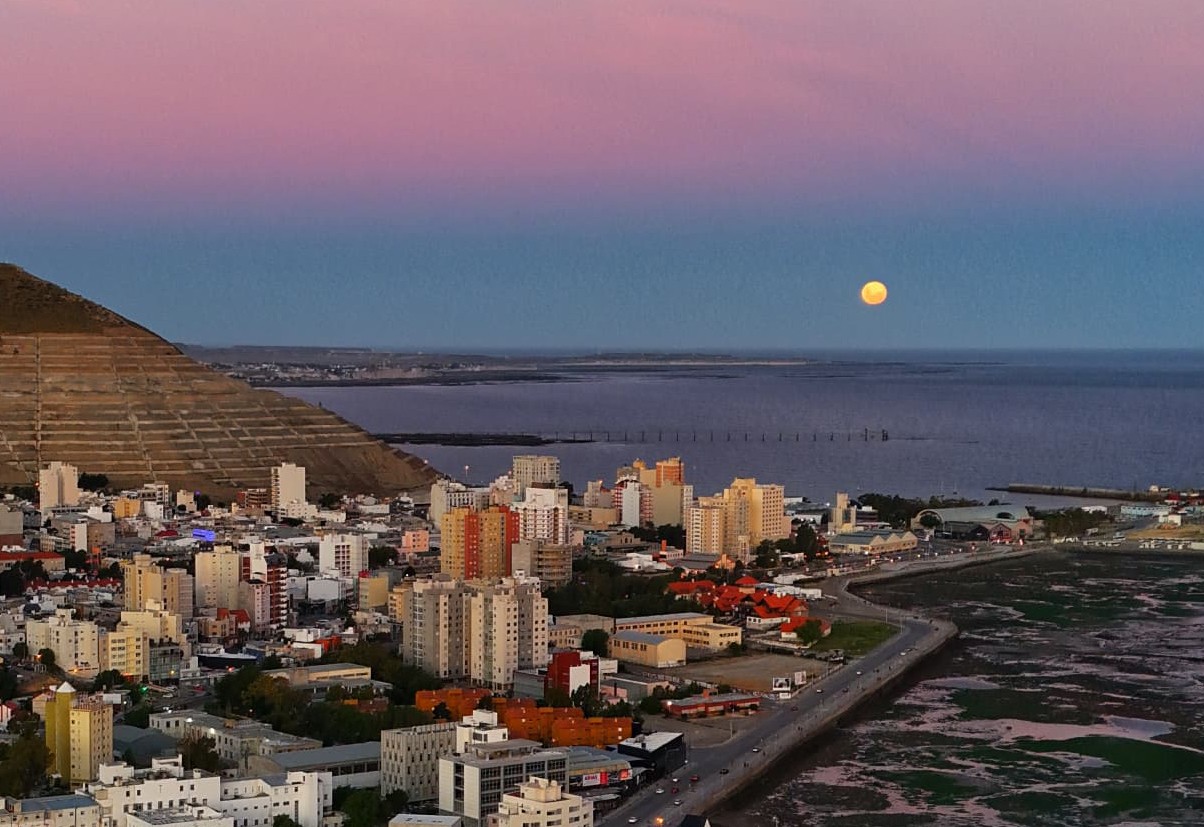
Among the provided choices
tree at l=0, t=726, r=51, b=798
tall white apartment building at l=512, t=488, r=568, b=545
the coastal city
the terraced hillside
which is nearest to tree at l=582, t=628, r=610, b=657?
the coastal city

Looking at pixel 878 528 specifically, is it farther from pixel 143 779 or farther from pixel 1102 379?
pixel 1102 379

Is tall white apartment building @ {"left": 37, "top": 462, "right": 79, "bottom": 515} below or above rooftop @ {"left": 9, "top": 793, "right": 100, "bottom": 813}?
above

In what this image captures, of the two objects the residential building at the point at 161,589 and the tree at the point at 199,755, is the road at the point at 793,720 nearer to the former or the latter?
the tree at the point at 199,755

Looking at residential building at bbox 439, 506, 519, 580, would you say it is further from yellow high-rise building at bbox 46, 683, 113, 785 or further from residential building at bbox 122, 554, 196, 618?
yellow high-rise building at bbox 46, 683, 113, 785

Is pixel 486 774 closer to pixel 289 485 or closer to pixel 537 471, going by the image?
pixel 289 485

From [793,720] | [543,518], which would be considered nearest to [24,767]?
[793,720]
